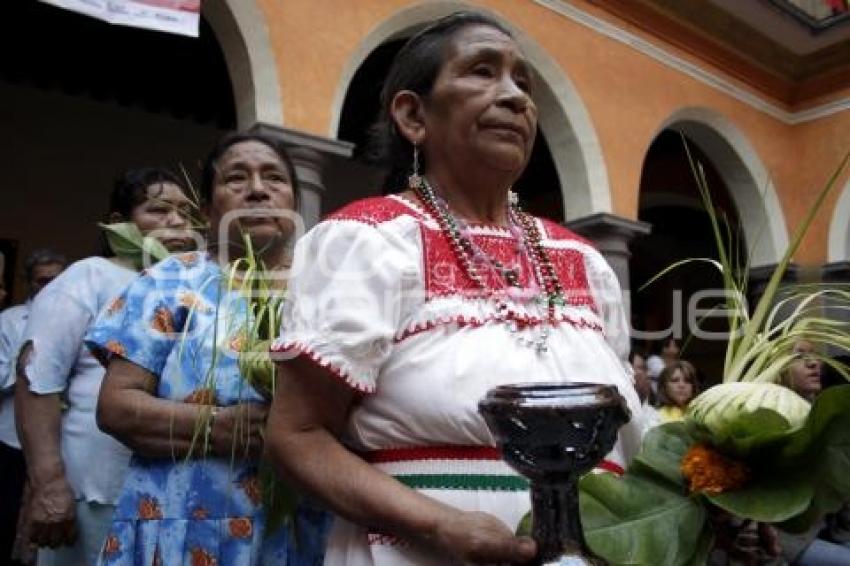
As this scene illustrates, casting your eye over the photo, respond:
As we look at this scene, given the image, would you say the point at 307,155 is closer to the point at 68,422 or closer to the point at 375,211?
the point at 68,422

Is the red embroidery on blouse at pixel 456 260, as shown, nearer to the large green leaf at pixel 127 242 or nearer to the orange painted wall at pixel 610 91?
the large green leaf at pixel 127 242

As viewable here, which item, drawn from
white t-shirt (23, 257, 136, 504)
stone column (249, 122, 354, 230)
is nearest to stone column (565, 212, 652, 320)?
stone column (249, 122, 354, 230)

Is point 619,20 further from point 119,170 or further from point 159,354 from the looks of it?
point 159,354

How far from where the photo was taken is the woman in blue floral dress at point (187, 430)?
1.59 meters

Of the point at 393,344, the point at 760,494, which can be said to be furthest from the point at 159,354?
the point at 760,494

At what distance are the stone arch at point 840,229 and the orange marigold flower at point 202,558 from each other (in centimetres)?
870

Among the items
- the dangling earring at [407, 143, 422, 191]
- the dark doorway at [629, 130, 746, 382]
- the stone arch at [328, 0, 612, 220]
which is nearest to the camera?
the dangling earring at [407, 143, 422, 191]

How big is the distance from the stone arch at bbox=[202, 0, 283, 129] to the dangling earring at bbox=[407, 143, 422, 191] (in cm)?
396

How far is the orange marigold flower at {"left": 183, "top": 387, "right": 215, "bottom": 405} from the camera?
63.7 inches

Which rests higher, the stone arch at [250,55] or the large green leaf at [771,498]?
the stone arch at [250,55]

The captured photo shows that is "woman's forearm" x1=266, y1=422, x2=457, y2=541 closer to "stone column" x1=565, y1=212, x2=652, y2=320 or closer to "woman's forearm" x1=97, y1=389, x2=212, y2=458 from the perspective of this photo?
"woman's forearm" x1=97, y1=389, x2=212, y2=458

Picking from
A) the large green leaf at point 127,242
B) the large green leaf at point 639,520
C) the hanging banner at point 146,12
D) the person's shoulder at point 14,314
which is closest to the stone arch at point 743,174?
the hanging banner at point 146,12

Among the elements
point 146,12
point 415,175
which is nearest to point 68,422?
point 415,175

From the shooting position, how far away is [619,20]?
7633 mm
